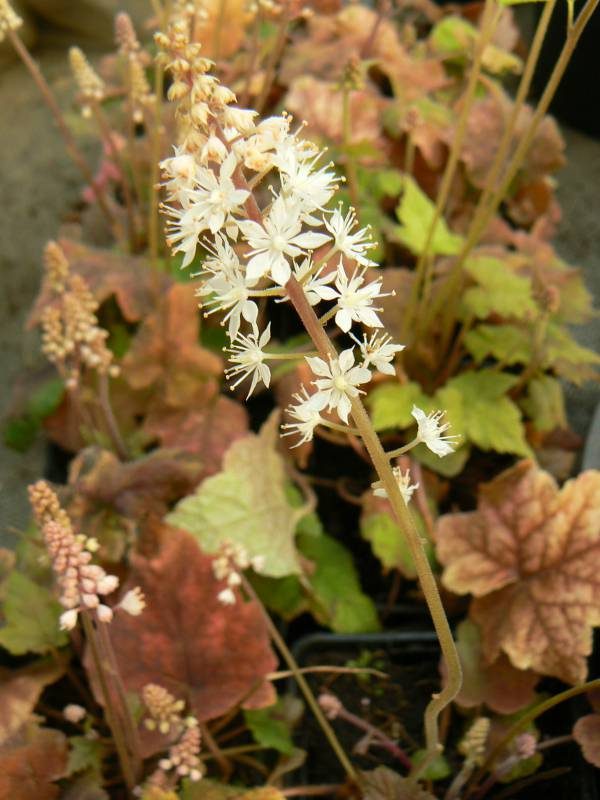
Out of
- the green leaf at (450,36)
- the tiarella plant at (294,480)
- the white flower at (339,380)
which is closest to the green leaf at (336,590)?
the tiarella plant at (294,480)

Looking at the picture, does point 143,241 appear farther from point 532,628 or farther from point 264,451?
point 532,628

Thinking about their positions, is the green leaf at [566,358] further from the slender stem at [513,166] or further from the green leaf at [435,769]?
the green leaf at [435,769]

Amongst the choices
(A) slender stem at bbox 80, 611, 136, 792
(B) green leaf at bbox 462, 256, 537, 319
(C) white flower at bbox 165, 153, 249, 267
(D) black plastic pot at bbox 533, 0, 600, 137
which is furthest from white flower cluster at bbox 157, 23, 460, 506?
(D) black plastic pot at bbox 533, 0, 600, 137

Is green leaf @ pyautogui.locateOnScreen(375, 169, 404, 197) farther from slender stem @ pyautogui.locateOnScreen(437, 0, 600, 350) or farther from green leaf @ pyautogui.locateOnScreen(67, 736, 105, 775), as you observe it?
green leaf @ pyautogui.locateOnScreen(67, 736, 105, 775)

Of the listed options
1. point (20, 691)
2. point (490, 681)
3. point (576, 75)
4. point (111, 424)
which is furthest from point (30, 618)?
point (576, 75)

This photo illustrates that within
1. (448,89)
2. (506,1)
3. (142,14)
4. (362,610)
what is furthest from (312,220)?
(142,14)

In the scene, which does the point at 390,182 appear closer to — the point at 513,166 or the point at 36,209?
the point at 513,166
